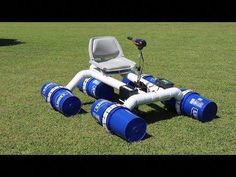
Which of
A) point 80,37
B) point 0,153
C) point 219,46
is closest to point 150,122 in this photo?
point 0,153

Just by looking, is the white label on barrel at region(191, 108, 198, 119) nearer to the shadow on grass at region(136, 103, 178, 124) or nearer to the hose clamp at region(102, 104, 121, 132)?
the shadow on grass at region(136, 103, 178, 124)

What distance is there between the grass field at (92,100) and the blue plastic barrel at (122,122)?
0.16 m

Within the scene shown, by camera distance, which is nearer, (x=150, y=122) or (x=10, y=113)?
(x=150, y=122)

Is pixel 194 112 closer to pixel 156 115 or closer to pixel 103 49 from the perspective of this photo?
pixel 156 115

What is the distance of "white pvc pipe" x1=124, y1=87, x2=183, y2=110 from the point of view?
287 inches

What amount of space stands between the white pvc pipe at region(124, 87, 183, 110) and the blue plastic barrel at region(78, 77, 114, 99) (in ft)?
5.88

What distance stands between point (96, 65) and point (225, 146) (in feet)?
11.5

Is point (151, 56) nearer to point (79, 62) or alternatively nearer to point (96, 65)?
point (79, 62)

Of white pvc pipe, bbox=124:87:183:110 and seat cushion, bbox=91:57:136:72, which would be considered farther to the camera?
seat cushion, bbox=91:57:136:72

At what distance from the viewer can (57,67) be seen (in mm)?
13039

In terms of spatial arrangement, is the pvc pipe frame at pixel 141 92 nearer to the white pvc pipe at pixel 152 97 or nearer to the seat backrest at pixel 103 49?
the white pvc pipe at pixel 152 97

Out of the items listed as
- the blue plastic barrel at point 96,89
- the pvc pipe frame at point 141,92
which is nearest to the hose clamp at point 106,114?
the pvc pipe frame at point 141,92

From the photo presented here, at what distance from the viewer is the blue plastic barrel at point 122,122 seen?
21.9 feet

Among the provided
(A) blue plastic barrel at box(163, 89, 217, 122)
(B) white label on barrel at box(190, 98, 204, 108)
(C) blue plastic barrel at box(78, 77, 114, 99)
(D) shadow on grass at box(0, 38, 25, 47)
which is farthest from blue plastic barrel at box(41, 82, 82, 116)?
(D) shadow on grass at box(0, 38, 25, 47)
